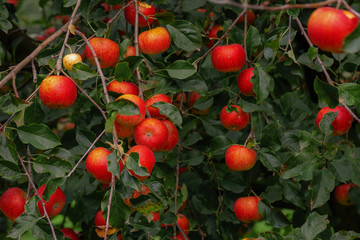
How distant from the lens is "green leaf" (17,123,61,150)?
1.25m

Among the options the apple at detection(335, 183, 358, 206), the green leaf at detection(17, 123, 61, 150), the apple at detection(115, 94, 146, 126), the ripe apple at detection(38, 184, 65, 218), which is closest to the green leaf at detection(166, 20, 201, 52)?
the apple at detection(115, 94, 146, 126)

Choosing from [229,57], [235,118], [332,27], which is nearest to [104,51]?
[229,57]

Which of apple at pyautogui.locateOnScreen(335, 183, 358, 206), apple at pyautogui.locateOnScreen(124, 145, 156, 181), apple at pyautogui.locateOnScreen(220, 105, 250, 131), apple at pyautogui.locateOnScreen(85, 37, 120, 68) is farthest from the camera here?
apple at pyautogui.locateOnScreen(335, 183, 358, 206)

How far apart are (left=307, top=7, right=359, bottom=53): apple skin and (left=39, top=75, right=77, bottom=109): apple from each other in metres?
0.67

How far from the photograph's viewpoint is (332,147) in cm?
132

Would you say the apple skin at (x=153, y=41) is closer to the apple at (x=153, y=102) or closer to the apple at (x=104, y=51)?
the apple at (x=104, y=51)

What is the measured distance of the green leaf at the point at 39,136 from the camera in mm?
1248

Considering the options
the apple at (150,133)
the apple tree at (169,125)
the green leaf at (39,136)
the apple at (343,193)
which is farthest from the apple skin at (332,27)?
the apple at (343,193)

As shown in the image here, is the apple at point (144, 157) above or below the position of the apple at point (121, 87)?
below

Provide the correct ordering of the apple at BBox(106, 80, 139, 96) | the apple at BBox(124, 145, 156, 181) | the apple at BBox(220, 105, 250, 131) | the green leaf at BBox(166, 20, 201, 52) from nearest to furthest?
the apple at BBox(124, 145, 156, 181)
the apple at BBox(106, 80, 139, 96)
the green leaf at BBox(166, 20, 201, 52)
the apple at BBox(220, 105, 250, 131)

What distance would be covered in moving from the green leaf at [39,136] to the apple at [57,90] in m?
0.09

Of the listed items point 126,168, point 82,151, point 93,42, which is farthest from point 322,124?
point 82,151

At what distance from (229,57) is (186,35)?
0.56 ft

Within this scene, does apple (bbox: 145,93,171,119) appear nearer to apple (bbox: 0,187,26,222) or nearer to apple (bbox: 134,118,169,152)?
apple (bbox: 134,118,169,152)
